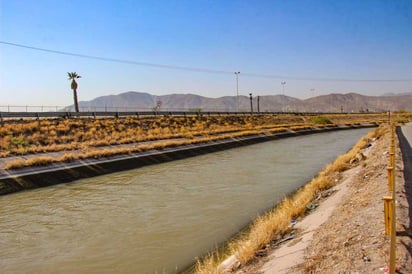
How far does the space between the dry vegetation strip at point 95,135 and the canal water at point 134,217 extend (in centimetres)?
412

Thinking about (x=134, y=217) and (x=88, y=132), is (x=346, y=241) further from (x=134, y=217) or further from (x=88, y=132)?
(x=88, y=132)

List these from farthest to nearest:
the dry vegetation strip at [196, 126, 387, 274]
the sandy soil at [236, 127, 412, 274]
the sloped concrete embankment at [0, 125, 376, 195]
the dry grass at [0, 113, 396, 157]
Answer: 1. the dry grass at [0, 113, 396, 157]
2. the sloped concrete embankment at [0, 125, 376, 195]
3. the dry vegetation strip at [196, 126, 387, 274]
4. the sandy soil at [236, 127, 412, 274]

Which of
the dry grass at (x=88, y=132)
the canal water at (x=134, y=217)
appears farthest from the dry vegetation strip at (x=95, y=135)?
the canal water at (x=134, y=217)

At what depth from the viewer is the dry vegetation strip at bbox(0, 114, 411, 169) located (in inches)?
908

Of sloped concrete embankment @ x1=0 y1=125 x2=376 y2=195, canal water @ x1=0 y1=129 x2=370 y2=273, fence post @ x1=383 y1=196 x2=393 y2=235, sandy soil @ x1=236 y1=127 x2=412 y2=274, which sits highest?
fence post @ x1=383 y1=196 x2=393 y2=235

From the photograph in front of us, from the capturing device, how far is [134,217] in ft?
38.8

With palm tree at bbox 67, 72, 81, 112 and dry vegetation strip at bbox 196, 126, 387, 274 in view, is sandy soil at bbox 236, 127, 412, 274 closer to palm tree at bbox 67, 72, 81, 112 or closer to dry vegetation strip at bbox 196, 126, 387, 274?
dry vegetation strip at bbox 196, 126, 387, 274

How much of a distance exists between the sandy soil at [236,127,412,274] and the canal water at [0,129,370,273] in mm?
2387

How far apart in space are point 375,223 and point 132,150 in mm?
20559

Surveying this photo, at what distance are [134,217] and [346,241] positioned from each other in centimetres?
763

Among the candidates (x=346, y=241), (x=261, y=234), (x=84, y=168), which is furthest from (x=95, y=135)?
(x=346, y=241)

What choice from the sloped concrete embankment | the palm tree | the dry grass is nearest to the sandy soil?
the sloped concrete embankment

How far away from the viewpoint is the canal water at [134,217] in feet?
27.8

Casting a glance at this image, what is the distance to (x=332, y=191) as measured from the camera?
1159 cm
